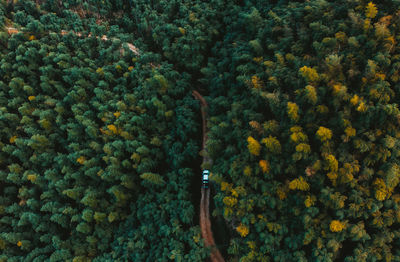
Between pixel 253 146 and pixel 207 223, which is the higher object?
pixel 253 146

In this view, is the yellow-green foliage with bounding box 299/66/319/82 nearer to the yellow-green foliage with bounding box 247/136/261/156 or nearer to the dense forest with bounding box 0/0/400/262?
the dense forest with bounding box 0/0/400/262

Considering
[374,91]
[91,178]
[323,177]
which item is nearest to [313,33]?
[374,91]

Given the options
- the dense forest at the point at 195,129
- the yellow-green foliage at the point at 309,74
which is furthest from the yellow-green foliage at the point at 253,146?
the yellow-green foliage at the point at 309,74

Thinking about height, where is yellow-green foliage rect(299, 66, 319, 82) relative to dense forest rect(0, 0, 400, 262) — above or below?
above

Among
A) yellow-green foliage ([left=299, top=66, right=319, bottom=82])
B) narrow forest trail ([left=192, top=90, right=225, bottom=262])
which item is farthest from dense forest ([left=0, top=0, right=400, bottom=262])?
narrow forest trail ([left=192, top=90, right=225, bottom=262])

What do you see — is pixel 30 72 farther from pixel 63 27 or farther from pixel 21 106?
pixel 63 27

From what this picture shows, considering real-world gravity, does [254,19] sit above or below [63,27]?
above

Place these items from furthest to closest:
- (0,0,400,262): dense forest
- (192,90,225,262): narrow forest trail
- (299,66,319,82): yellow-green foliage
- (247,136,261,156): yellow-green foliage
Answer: (192,90,225,262): narrow forest trail
(247,136,261,156): yellow-green foliage
(299,66,319,82): yellow-green foliage
(0,0,400,262): dense forest

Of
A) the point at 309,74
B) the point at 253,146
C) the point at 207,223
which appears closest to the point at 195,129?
the point at 253,146

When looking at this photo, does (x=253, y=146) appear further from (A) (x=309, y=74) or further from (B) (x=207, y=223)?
(B) (x=207, y=223)
